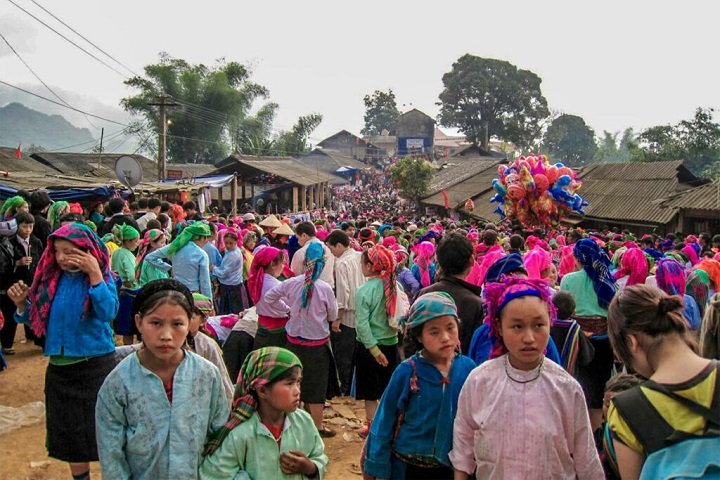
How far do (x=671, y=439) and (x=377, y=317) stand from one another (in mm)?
3381

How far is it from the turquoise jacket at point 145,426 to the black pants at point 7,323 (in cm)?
526

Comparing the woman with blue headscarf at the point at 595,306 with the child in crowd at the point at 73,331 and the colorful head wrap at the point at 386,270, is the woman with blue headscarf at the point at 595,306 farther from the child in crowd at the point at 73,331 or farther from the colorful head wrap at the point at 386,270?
the child in crowd at the point at 73,331

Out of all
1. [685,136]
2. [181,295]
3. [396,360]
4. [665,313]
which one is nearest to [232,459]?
[181,295]

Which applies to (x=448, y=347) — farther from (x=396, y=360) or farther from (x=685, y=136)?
(x=685, y=136)

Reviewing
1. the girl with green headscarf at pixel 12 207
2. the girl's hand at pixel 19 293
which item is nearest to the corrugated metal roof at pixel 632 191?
the girl with green headscarf at pixel 12 207

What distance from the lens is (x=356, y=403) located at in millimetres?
7125

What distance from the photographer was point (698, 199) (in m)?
17.8

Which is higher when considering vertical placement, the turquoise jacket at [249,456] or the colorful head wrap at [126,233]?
the colorful head wrap at [126,233]

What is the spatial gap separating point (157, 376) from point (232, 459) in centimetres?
52

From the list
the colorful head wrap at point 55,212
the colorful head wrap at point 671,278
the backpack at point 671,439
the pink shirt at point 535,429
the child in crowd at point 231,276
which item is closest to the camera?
the backpack at point 671,439

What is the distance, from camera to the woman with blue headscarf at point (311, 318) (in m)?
5.40

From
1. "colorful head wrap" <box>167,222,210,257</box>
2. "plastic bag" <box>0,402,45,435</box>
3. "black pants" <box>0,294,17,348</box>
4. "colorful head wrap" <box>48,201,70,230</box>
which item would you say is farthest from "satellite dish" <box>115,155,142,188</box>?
"plastic bag" <box>0,402,45,435</box>

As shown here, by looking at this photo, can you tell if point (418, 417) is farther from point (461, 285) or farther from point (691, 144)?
point (691, 144)

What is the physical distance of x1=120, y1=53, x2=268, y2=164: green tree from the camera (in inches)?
1978
